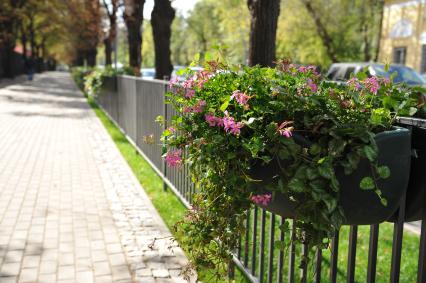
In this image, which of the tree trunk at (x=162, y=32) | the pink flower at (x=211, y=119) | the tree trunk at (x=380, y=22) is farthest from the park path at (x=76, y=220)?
the tree trunk at (x=380, y=22)

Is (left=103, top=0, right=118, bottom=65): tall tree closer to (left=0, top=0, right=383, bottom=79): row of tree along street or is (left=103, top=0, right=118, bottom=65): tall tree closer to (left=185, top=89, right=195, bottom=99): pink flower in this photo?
(left=0, top=0, right=383, bottom=79): row of tree along street

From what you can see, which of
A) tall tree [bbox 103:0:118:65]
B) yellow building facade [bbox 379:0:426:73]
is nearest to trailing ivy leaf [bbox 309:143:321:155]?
tall tree [bbox 103:0:118:65]

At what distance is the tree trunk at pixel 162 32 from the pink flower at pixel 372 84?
27.1ft

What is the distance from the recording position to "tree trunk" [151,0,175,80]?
1076cm

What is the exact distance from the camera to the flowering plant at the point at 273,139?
7.04 feet

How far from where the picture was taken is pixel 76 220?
567cm

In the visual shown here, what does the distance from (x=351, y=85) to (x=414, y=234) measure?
3.84m

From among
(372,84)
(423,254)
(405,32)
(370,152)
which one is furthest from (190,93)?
(405,32)

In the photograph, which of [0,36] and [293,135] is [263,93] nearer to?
[293,135]

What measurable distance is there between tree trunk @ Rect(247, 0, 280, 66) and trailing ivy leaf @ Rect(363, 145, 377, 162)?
4.67 metres

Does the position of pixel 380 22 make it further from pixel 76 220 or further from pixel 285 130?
pixel 285 130

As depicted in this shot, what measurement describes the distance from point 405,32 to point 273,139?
29427mm

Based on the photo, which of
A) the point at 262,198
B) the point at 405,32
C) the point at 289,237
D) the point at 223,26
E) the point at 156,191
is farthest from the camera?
the point at 223,26

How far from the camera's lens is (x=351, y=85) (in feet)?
8.45
